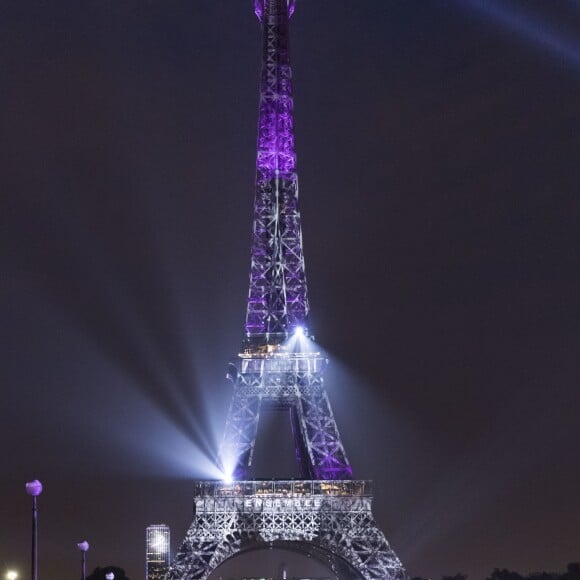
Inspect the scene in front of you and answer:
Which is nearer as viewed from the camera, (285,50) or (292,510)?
(292,510)

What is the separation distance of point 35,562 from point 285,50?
68006mm

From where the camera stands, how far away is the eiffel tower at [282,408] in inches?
3851

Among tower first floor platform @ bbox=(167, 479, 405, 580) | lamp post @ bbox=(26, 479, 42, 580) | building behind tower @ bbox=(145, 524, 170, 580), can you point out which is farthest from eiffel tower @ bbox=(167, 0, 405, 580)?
lamp post @ bbox=(26, 479, 42, 580)

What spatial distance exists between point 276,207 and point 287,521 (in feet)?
72.3

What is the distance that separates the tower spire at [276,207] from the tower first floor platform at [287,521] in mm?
10579

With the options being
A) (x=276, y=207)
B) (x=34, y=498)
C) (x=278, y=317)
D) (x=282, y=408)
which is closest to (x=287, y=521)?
(x=282, y=408)

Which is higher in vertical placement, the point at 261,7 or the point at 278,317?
the point at 261,7

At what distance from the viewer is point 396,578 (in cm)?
9588

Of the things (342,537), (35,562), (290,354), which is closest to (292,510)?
(342,537)

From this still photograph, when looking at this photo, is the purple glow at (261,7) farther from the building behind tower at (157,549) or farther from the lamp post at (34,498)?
the lamp post at (34,498)

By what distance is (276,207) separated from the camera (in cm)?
10488

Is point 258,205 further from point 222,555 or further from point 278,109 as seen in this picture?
point 222,555

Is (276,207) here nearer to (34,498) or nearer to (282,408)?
(282,408)

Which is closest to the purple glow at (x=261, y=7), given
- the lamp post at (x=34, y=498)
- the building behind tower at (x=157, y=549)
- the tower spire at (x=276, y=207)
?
the tower spire at (x=276, y=207)
